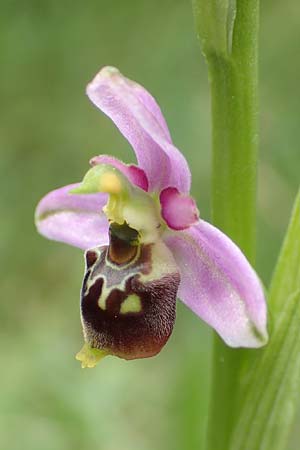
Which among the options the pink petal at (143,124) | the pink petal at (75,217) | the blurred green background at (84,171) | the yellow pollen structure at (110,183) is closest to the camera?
the pink petal at (143,124)

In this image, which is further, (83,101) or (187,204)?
(83,101)

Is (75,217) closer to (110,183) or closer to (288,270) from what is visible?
(110,183)

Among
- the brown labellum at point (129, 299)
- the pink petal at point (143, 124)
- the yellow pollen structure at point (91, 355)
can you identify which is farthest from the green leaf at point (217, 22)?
the yellow pollen structure at point (91, 355)

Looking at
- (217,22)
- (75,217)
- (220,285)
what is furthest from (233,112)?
(75,217)

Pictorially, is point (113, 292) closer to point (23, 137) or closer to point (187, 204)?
point (187, 204)

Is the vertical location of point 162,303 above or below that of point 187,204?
below

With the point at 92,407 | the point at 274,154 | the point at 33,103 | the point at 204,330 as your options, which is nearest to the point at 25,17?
the point at 33,103

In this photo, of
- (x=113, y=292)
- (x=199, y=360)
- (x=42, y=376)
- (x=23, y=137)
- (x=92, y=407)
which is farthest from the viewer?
(x=23, y=137)

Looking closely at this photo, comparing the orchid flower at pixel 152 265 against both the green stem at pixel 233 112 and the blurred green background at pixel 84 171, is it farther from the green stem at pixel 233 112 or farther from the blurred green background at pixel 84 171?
the blurred green background at pixel 84 171
